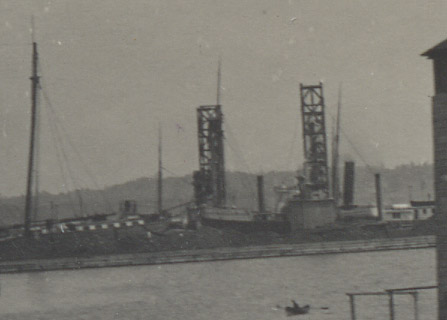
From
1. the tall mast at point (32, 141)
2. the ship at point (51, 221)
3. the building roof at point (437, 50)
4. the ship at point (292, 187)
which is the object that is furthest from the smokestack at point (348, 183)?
the building roof at point (437, 50)

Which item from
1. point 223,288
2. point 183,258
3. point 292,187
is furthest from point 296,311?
point 292,187

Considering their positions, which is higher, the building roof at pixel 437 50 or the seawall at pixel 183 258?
→ the building roof at pixel 437 50

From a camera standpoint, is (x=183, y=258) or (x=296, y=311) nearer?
(x=296, y=311)

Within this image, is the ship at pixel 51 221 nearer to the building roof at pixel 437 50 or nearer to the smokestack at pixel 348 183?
the smokestack at pixel 348 183

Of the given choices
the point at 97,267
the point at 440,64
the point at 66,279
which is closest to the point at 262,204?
the point at 97,267

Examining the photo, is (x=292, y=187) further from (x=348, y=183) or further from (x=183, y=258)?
(x=183, y=258)

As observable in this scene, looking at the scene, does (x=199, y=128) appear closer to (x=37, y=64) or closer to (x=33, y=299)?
(x=37, y=64)
